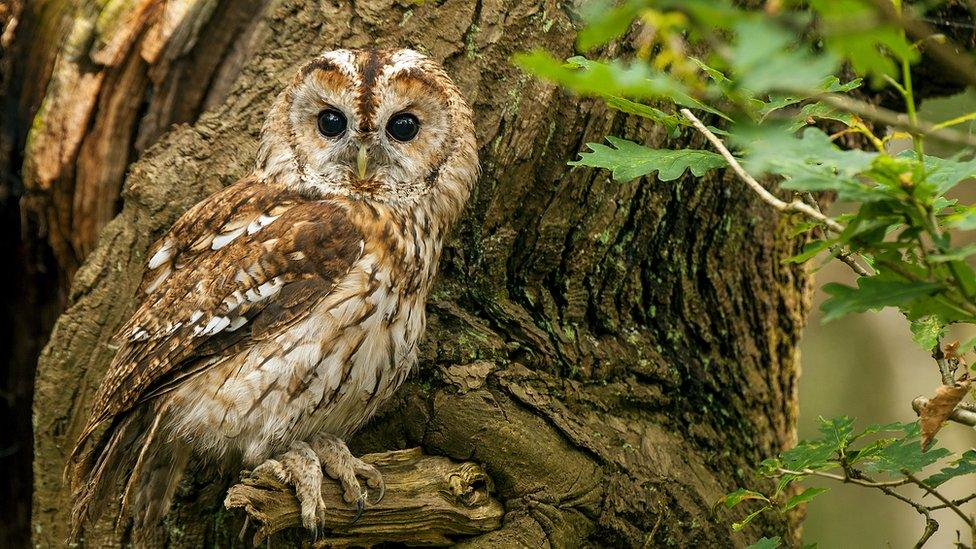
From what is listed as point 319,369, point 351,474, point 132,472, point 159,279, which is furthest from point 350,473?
point 159,279

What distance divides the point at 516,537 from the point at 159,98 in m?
1.73

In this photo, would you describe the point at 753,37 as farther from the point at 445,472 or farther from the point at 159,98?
the point at 159,98

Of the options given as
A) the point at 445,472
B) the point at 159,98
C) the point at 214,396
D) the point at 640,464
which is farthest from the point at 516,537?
the point at 159,98

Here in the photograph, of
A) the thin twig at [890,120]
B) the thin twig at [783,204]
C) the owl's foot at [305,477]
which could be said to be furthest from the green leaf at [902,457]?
the owl's foot at [305,477]

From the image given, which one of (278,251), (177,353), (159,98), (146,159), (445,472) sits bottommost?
(445,472)

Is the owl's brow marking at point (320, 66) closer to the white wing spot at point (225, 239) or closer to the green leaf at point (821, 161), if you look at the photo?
the white wing spot at point (225, 239)

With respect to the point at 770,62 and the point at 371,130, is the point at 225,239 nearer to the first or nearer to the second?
the point at 371,130

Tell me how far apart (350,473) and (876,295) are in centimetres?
147

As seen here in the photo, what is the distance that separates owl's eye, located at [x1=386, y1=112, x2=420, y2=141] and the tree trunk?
0.19m

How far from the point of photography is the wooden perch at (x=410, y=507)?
88.7 inches

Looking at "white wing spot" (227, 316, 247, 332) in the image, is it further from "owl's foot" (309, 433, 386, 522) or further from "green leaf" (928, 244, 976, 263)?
"green leaf" (928, 244, 976, 263)

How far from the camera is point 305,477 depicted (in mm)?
2234

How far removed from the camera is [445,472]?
234cm

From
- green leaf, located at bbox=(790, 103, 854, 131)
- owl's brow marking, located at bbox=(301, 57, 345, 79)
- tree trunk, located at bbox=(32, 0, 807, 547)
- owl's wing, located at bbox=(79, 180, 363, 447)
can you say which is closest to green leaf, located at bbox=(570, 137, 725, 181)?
green leaf, located at bbox=(790, 103, 854, 131)
